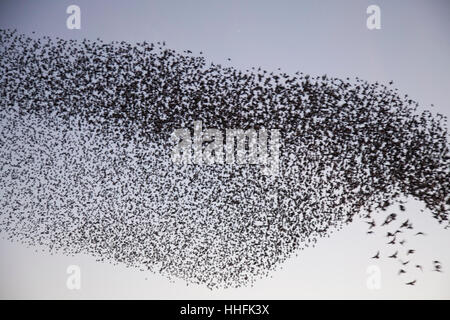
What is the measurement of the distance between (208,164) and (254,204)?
0.70 metres

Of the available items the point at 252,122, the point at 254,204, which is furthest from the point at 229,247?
the point at 252,122

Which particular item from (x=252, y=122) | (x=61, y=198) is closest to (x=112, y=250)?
(x=61, y=198)

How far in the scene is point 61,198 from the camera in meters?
5.99

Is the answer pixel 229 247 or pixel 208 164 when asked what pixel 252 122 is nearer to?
pixel 208 164

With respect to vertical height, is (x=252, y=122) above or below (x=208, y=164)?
above
